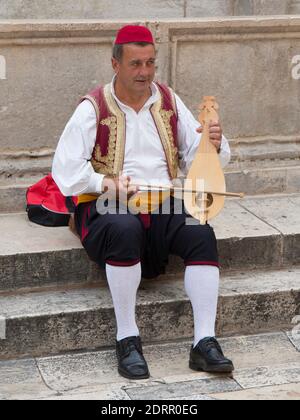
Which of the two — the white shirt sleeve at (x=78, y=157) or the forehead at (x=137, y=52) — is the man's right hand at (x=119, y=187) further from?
the forehead at (x=137, y=52)

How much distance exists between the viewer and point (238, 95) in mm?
6098

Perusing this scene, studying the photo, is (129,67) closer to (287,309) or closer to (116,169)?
(116,169)

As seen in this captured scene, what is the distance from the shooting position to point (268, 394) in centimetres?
452

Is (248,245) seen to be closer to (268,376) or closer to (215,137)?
(215,137)

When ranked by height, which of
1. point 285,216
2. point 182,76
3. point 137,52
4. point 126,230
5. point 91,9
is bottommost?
point 285,216

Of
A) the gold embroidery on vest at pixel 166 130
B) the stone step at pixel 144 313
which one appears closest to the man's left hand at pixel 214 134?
the gold embroidery on vest at pixel 166 130

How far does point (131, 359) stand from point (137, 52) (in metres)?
1.40

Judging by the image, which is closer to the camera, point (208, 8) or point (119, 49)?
point (119, 49)

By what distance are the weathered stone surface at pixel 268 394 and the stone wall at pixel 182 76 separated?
190 centimetres

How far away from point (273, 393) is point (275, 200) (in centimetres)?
183

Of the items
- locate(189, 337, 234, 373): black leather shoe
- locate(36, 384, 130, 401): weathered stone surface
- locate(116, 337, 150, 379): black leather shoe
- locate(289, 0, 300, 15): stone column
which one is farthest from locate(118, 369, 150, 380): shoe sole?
locate(289, 0, 300, 15): stone column

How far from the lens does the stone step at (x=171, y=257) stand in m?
5.07

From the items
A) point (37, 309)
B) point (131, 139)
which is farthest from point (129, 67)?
point (37, 309)

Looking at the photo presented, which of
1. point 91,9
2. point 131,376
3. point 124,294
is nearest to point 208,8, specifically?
point 91,9
